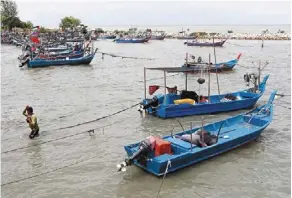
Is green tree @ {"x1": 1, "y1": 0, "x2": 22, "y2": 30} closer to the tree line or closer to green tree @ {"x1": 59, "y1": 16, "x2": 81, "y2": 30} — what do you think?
the tree line

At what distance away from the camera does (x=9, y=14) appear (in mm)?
71750

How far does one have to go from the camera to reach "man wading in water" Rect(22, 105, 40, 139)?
11.6 meters

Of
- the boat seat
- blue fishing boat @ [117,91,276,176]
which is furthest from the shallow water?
the boat seat

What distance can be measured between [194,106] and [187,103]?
13.2 inches

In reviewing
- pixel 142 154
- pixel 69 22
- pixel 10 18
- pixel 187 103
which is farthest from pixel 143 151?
pixel 69 22

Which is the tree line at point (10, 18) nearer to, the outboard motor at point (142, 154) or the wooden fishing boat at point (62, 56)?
the wooden fishing boat at point (62, 56)

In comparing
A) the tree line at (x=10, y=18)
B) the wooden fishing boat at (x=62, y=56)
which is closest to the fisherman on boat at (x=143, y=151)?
the wooden fishing boat at (x=62, y=56)

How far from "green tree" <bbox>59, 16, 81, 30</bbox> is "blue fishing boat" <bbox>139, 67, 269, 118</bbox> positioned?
66.2 metres

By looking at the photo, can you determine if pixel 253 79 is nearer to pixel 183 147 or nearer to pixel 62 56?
pixel 183 147

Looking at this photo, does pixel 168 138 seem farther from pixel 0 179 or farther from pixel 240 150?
pixel 0 179

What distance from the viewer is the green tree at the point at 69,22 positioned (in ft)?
257

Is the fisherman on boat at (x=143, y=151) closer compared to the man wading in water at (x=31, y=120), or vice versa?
the fisherman on boat at (x=143, y=151)

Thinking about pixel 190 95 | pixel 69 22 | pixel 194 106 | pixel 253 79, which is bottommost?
pixel 194 106

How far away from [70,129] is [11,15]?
66.8 meters
